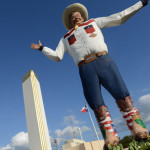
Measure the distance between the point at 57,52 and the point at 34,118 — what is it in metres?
2.09

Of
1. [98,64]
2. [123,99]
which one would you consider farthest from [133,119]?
[98,64]

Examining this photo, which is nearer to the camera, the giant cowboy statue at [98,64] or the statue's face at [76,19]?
the giant cowboy statue at [98,64]

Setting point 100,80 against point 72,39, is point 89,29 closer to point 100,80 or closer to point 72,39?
point 72,39

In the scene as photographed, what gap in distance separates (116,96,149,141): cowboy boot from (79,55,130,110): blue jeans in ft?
0.30

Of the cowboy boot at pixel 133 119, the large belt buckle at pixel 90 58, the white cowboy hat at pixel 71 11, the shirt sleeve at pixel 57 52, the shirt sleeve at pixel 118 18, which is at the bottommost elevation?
the cowboy boot at pixel 133 119

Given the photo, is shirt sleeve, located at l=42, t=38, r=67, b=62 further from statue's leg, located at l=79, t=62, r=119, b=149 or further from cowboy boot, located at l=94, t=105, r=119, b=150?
cowboy boot, located at l=94, t=105, r=119, b=150

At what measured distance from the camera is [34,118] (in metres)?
4.42

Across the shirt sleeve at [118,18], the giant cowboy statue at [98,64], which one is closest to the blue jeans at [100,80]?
the giant cowboy statue at [98,64]

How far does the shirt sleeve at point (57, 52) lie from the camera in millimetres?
3223

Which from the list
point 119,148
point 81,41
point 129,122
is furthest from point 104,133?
point 81,41

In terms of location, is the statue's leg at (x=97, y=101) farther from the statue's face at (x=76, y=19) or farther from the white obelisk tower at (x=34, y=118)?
the white obelisk tower at (x=34, y=118)

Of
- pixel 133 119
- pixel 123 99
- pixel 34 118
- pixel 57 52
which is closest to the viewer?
pixel 133 119

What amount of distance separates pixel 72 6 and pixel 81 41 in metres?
1.00

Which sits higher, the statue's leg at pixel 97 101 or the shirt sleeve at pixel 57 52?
the shirt sleeve at pixel 57 52
